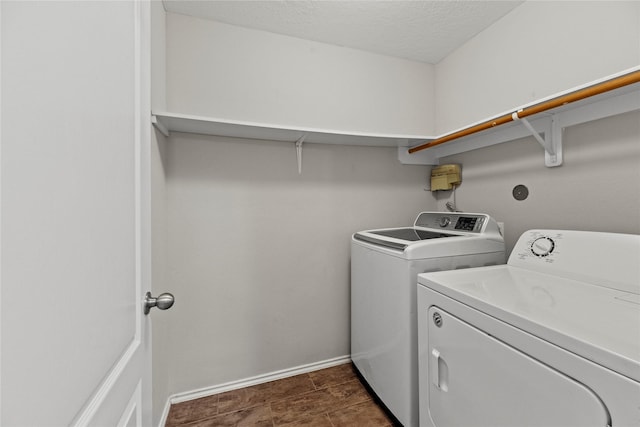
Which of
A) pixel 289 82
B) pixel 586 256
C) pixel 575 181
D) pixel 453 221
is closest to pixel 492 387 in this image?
pixel 586 256

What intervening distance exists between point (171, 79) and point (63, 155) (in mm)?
1552

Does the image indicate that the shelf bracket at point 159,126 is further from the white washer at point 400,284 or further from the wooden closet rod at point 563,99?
the wooden closet rod at point 563,99

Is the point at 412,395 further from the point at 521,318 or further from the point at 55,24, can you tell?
the point at 55,24

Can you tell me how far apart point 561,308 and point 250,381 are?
186cm

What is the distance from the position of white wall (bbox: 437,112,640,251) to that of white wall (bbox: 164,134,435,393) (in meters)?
0.75

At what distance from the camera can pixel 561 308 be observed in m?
0.81

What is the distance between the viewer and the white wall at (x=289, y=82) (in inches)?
65.6

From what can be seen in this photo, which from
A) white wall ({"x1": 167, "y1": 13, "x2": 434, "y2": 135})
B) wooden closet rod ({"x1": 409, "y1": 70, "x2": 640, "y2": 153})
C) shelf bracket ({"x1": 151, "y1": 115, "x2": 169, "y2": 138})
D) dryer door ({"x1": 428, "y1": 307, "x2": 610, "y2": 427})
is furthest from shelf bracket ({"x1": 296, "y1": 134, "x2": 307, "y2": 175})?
dryer door ({"x1": 428, "y1": 307, "x2": 610, "y2": 427})

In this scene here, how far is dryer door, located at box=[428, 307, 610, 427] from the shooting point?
0.66 metres

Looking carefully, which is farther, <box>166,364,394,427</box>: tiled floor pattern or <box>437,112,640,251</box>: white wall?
<box>166,364,394,427</box>: tiled floor pattern

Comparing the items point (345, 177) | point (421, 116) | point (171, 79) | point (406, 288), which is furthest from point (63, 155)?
point (421, 116)

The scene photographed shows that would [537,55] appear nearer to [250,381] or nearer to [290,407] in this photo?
[290,407]

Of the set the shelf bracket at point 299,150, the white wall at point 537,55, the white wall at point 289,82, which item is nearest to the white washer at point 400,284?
the shelf bracket at point 299,150

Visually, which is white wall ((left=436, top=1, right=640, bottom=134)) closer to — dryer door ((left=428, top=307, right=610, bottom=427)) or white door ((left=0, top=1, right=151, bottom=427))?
dryer door ((left=428, top=307, right=610, bottom=427))
